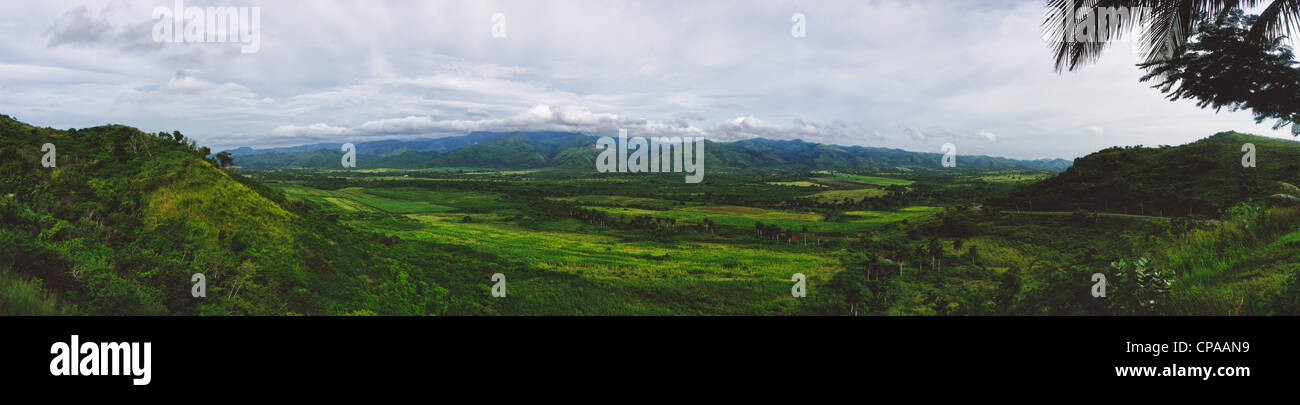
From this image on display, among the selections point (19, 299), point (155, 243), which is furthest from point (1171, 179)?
point (155, 243)

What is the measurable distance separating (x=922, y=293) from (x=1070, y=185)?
42228mm

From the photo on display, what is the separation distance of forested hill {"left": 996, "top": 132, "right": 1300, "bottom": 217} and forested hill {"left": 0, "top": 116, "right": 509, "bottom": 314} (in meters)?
56.3

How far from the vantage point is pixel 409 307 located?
17125 millimetres

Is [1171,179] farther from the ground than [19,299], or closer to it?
farther from the ground

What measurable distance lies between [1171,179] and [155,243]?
242ft

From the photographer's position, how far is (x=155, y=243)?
11.8 metres

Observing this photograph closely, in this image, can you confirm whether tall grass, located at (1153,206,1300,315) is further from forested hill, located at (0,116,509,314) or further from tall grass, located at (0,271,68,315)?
forested hill, located at (0,116,509,314)

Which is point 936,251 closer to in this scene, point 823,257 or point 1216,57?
point 823,257

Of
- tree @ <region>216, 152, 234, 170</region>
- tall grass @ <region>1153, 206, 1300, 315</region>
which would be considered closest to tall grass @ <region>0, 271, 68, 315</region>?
tall grass @ <region>1153, 206, 1300, 315</region>

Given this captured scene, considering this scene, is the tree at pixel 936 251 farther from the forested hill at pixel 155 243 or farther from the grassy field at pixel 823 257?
the forested hill at pixel 155 243

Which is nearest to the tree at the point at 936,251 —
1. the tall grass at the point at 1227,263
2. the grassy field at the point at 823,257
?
the grassy field at the point at 823,257

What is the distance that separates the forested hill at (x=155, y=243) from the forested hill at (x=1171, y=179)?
56337 mm

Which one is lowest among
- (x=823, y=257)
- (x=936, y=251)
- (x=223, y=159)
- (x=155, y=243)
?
(x=823, y=257)
